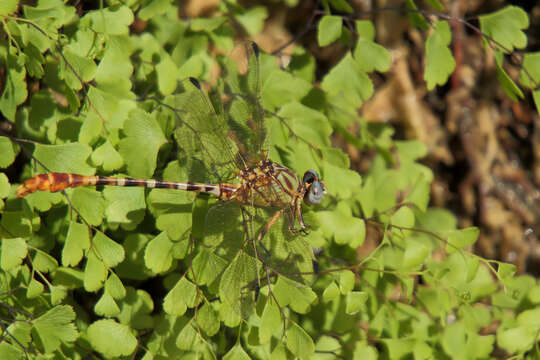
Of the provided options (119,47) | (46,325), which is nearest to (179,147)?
(119,47)

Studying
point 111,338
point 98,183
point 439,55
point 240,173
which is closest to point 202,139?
point 240,173

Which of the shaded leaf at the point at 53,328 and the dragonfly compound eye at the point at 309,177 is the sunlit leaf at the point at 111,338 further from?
the dragonfly compound eye at the point at 309,177

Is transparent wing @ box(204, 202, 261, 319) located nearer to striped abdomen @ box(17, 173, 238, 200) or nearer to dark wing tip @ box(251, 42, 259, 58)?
striped abdomen @ box(17, 173, 238, 200)

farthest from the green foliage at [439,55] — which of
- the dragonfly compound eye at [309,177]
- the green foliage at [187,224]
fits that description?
the dragonfly compound eye at [309,177]

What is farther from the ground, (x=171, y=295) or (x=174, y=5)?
(x=174, y=5)

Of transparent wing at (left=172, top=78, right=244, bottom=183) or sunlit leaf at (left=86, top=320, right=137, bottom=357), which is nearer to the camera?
sunlit leaf at (left=86, top=320, right=137, bottom=357)

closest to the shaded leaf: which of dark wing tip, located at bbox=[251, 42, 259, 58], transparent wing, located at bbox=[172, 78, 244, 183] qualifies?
transparent wing, located at bbox=[172, 78, 244, 183]

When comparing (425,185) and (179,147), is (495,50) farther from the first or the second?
(179,147)
